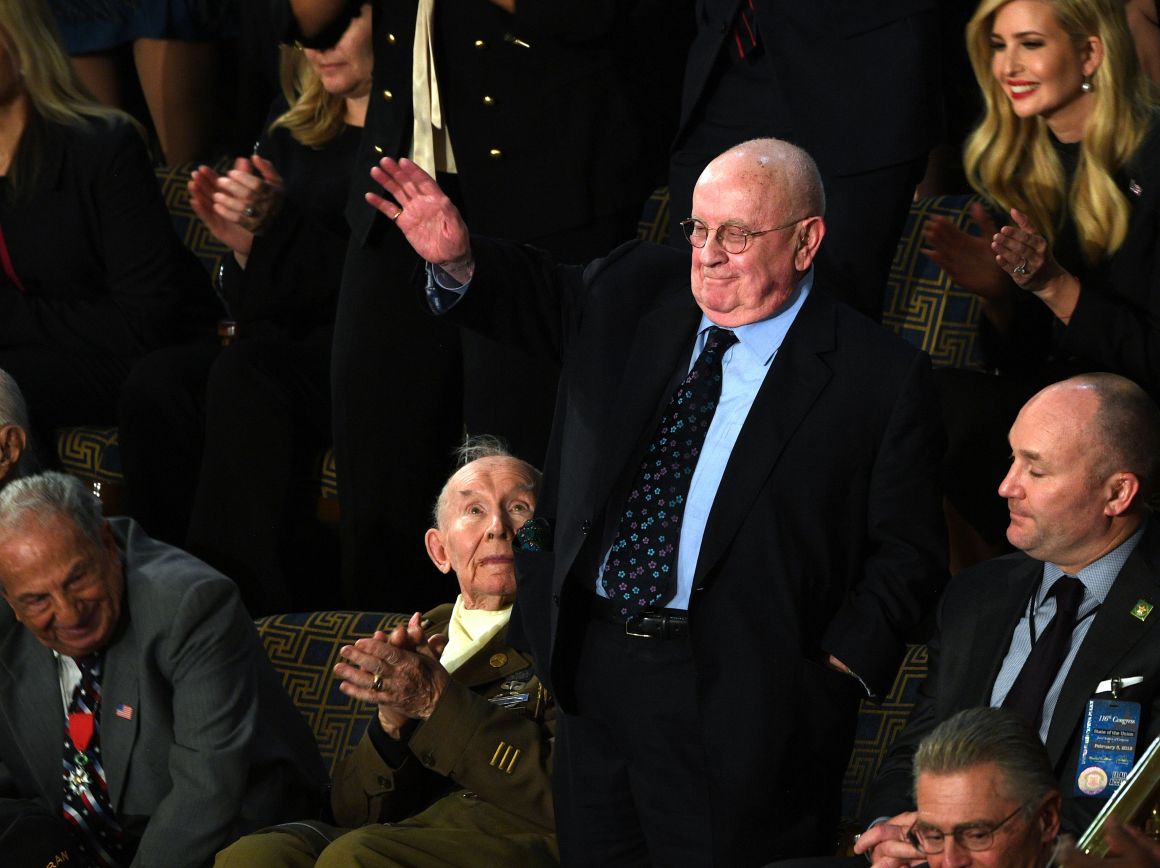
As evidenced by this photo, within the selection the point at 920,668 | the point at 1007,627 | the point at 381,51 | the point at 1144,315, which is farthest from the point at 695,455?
the point at 381,51

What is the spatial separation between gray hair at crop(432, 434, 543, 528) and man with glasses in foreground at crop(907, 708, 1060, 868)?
49.5 inches

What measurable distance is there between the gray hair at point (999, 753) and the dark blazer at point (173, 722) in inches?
51.5

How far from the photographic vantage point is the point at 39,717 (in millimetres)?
3598

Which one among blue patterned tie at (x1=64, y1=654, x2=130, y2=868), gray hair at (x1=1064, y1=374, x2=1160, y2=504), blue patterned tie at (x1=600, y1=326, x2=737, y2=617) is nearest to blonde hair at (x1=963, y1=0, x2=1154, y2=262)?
gray hair at (x1=1064, y1=374, x2=1160, y2=504)

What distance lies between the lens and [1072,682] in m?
2.95

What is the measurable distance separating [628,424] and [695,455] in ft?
0.38

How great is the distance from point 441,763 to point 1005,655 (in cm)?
93

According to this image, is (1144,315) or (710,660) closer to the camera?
(710,660)

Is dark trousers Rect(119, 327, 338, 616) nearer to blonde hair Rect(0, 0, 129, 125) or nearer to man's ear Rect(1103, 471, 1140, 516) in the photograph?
blonde hair Rect(0, 0, 129, 125)

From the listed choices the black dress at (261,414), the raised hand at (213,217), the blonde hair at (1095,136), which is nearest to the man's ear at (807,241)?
the blonde hair at (1095,136)

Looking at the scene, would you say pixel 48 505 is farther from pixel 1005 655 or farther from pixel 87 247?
pixel 1005 655

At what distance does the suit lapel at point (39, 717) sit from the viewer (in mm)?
3596

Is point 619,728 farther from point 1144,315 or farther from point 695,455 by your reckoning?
point 1144,315

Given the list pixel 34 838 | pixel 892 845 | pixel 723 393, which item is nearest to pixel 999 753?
pixel 892 845
